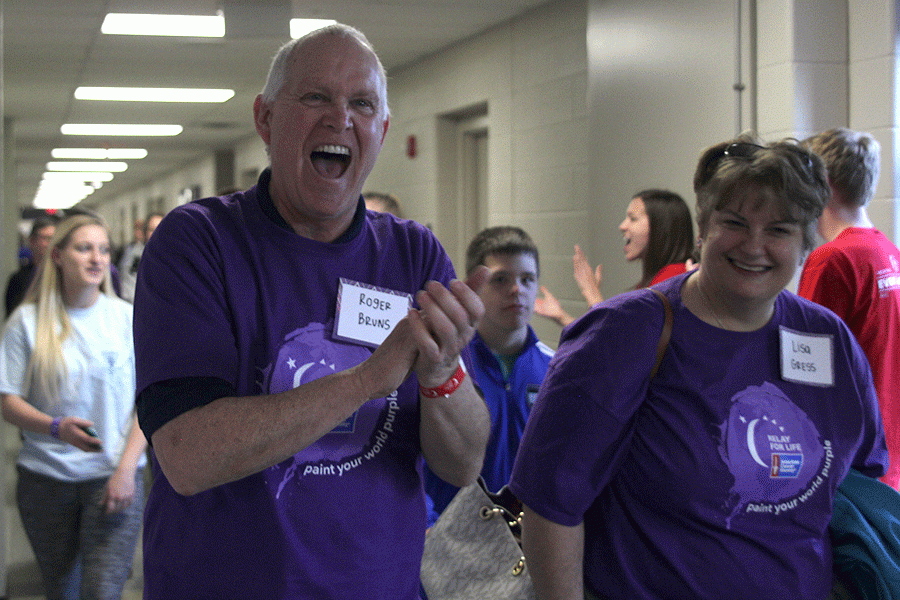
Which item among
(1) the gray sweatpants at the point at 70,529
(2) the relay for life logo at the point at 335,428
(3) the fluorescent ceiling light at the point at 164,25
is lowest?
(1) the gray sweatpants at the point at 70,529

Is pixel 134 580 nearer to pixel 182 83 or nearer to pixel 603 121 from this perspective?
pixel 603 121

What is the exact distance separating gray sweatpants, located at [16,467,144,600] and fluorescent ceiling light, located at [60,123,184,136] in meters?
8.36

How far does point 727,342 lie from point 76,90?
7.82m

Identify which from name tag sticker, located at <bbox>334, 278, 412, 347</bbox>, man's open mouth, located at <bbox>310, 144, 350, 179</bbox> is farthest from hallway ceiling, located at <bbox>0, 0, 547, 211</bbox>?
name tag sticker, located at <bbox>334, 278, 412, 347</bbox>

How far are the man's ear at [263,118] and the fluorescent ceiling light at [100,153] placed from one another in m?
12.3

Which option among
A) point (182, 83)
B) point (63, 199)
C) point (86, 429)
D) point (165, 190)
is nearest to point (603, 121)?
point (86, 429)

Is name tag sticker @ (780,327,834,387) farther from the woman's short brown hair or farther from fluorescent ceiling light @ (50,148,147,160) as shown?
fluorescent ceiling light @ (50,148,147,160)

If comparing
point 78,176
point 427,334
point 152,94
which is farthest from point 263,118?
point 78,176

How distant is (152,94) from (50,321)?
235 inches

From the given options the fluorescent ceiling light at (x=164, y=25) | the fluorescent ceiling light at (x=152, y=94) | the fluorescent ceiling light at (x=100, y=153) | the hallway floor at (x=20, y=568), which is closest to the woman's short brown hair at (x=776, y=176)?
the hallway floor at (x=20, y=568)

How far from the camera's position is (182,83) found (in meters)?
7.55

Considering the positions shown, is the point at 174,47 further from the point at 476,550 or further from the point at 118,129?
the point at 476,550

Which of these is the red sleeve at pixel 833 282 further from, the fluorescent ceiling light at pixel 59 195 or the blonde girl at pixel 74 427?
the fluorescent ceiling light at pixel 59 195

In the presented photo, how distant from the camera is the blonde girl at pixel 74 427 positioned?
8.32 feet
